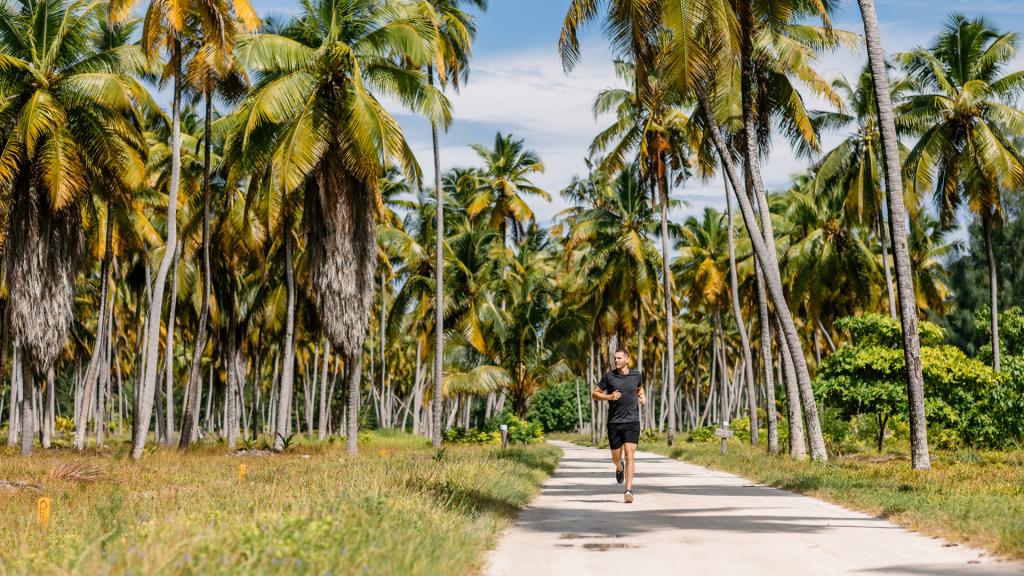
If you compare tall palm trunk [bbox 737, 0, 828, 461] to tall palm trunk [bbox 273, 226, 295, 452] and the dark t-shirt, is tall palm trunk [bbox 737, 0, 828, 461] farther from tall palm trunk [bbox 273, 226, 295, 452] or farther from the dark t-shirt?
tall palm trunk [bbox 273, 226, 295, 452]

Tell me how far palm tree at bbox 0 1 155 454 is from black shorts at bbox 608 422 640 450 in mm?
14417

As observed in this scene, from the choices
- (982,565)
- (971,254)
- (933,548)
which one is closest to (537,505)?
(933,548)

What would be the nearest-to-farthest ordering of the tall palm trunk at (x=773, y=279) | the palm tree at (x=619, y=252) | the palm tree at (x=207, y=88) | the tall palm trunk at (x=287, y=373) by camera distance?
the tall palm trunk at (x=773, y=279)
the palm tree at (x=207, y=88)
the tall palm trunk at (x=287, y=373)
the palm tree at (x=619, y=252)

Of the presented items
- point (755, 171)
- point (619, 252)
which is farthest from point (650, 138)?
point (755, 171)

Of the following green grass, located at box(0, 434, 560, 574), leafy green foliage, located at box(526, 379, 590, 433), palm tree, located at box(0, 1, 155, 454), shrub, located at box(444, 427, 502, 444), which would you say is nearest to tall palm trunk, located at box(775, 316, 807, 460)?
green grass, located at box(0, 434, 560, 574)

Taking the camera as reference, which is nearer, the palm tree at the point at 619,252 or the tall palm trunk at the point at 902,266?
the tall palm trunk at the point at 902,266

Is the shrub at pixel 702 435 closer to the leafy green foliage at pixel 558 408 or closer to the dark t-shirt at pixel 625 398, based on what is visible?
the dark t-shirt at pixel 625 398

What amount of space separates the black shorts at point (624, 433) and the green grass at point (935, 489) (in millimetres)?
2529

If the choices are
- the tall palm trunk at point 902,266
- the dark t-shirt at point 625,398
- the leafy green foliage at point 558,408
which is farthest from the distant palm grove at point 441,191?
the leafy green foliage at point 558,408

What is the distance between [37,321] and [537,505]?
→ 15.5 m

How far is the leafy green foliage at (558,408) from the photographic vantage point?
3295 inches

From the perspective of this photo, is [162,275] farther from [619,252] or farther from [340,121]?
[619,252]

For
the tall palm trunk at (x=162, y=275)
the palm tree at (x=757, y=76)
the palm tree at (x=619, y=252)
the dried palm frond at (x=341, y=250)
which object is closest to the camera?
the palm tree at (x=757, y=76)

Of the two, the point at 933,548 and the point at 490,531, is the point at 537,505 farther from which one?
the point at 933,548
